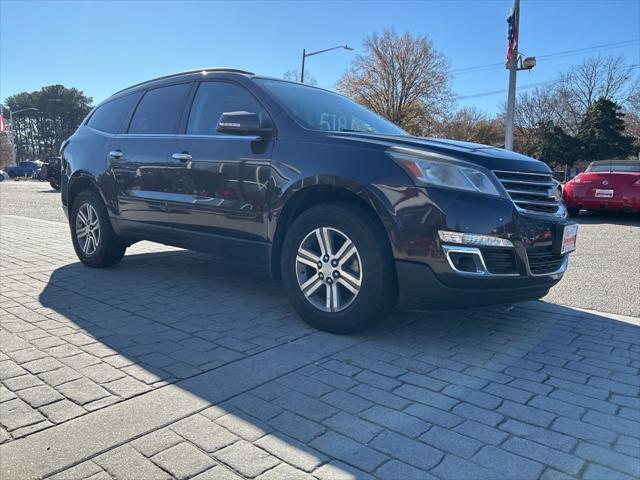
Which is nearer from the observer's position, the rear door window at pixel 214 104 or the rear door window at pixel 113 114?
the rear door window at pixel 214 104

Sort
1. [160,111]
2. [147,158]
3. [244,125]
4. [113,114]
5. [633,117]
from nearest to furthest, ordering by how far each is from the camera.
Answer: [244,125] < [147,158] < [160,111] < [113,114] < [633,117]

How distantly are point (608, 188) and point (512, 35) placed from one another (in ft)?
24.0

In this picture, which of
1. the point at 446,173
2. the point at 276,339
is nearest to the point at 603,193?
the point at 446,173

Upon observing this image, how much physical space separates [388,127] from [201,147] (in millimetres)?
1669

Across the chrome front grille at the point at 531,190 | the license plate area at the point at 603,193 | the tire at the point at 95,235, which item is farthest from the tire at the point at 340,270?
the license plate area at the point at 603,193

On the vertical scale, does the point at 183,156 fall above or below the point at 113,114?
below

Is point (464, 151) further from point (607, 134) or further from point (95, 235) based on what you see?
point (607, 134)

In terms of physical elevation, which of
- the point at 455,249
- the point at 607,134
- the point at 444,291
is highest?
the point at 607,134

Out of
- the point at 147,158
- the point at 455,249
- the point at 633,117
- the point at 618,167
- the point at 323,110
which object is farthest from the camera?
the point at 633,117

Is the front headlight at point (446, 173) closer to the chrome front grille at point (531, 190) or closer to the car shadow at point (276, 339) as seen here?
the chrome front grille at point (531, 190)

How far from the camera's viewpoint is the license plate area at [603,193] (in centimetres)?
1095

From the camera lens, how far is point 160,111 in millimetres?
4918

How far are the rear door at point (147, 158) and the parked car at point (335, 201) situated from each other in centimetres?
2

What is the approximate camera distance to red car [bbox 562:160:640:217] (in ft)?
35.4
